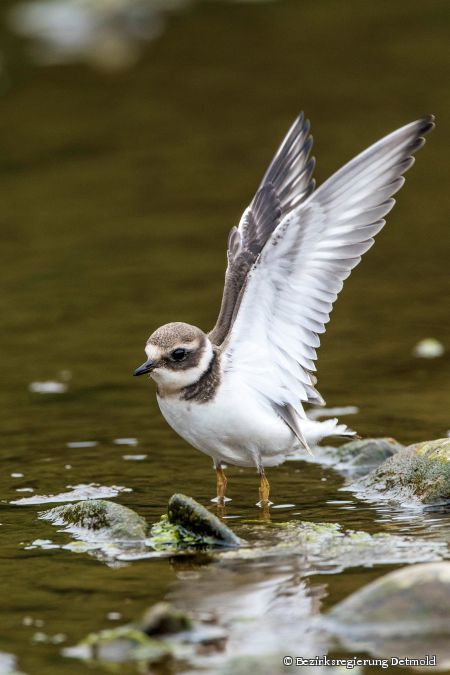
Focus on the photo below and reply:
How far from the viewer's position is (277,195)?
10102 millimetres

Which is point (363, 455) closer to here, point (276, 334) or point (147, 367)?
point (276, 334)

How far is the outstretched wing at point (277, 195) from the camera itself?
32.0 ft

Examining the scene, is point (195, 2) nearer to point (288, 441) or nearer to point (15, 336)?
point (15, 336)

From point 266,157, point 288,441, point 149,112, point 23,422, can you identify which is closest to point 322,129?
point 266,157

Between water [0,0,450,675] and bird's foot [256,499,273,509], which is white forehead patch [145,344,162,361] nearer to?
water [0,0,450,675]

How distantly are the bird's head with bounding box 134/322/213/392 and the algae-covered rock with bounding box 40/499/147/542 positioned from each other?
950 millimetres

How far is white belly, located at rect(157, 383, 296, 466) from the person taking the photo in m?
8.53

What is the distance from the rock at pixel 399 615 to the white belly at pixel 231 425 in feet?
7.97

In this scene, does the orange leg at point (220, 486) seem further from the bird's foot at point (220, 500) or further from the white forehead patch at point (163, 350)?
the white forehead patch at point (163, 350)

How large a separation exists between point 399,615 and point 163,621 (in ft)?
3.79

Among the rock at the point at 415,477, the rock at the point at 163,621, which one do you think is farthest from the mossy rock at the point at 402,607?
the rock at the point at 415,477

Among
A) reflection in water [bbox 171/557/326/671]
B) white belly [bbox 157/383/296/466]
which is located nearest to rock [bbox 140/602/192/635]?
reflection in water [bbox 171/557/326/671]

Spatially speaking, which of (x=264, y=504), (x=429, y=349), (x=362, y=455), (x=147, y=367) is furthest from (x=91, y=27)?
(x=264, y=504)

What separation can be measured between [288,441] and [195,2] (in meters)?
20.3
